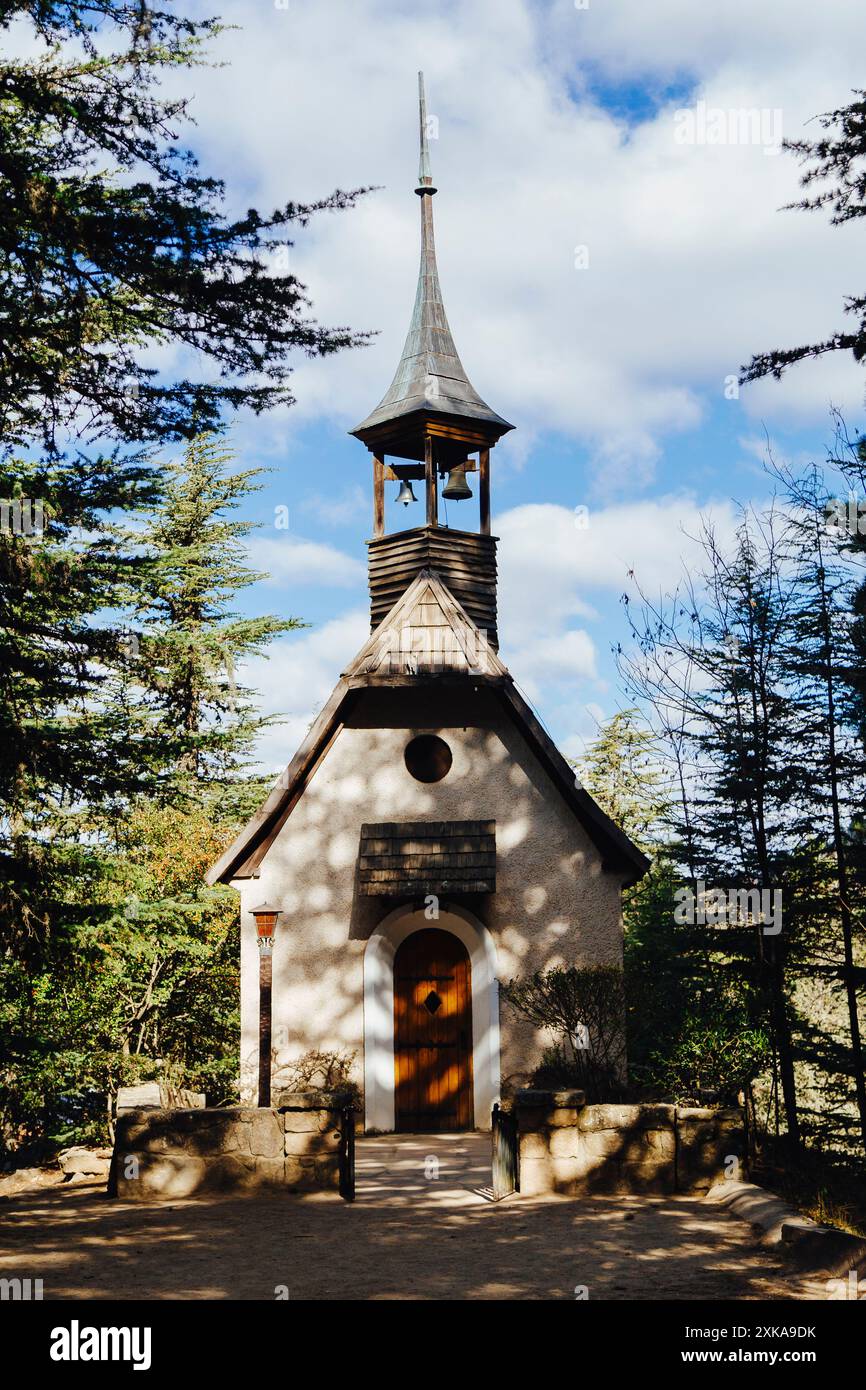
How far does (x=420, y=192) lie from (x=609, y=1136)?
16.1 meters

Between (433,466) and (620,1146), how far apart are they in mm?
10291

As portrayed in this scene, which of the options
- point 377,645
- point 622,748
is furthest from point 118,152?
point 622,748

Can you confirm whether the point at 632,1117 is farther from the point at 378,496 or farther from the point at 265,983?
the point at 378,496

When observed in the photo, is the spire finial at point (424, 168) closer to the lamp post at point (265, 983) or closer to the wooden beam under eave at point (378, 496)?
the wooden beam under eave at point (378, 496)

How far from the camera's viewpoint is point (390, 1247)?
28.2ft

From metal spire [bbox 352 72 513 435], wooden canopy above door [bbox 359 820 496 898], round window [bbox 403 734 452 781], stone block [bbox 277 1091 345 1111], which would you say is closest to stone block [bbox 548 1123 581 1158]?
stone block [bbox 277 1091 345 1111]

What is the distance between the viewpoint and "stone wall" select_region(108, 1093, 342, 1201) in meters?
10.8

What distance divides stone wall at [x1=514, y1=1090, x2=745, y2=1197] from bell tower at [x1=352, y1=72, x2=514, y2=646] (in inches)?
329

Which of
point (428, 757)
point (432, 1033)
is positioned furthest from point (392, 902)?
point (428, 757)

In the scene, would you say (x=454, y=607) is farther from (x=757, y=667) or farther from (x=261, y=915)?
(x=261, y=915)

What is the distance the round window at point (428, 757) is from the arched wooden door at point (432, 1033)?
2013mm

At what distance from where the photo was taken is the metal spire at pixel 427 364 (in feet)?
→ 60.6

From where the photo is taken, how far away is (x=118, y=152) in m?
8.68

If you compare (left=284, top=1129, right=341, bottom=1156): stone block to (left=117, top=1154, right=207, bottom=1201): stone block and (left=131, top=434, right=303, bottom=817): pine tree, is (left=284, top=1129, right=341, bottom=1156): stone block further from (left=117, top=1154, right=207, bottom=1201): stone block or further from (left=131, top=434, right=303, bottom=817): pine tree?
(left=131, top=434, right=303, bottom=817): pine tree
